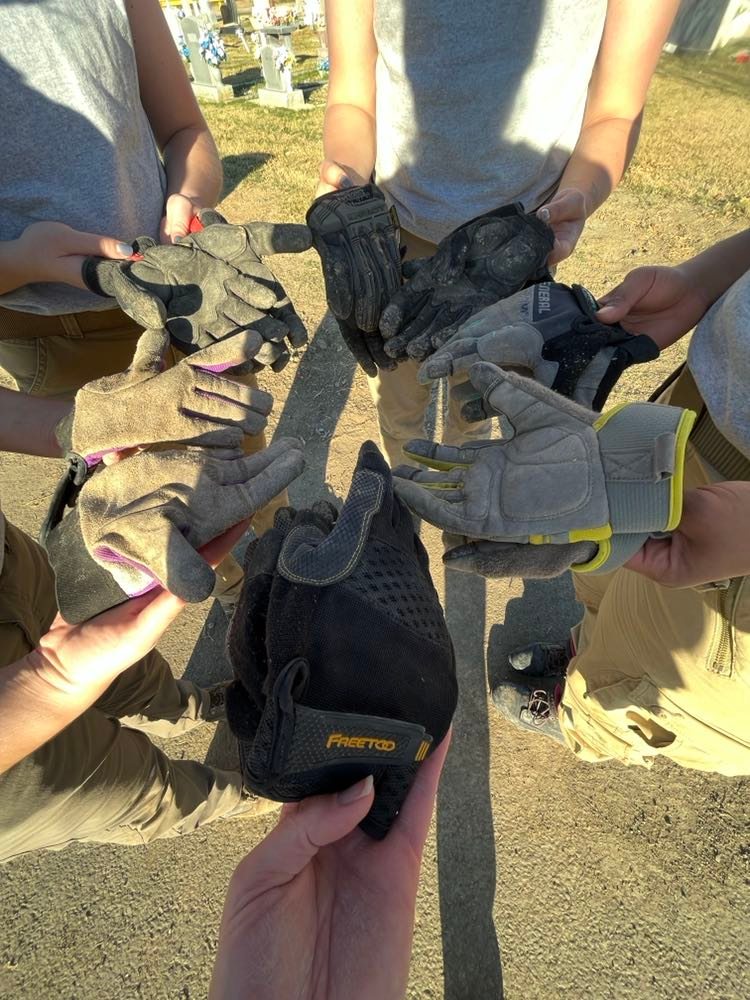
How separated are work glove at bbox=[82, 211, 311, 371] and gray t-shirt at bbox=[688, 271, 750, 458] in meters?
1.22

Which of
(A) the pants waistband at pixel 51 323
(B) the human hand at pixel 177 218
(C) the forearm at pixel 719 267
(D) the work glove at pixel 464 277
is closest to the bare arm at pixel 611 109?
(D) the work glove at pixel 464 277

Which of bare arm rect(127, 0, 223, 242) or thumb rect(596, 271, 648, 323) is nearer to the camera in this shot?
thumb rect(596, 271, 648, 323)

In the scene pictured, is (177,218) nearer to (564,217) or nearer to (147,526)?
(147,526)

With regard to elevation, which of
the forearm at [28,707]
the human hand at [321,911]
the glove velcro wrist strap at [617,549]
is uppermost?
the glove velcro wrist strap at [617,549]

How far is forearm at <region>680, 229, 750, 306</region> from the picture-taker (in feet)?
5.60

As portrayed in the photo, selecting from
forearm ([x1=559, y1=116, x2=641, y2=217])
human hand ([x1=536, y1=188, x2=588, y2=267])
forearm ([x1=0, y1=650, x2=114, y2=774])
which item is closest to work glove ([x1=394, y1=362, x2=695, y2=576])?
human hand ([x1=536, y1=188, x2=588, y2=267])

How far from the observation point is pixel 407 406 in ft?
8.93

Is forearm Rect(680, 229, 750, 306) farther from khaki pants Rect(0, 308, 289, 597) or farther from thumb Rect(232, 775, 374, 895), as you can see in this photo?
thumb Rect(232, 775, 374, 895)

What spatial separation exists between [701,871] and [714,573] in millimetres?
1738

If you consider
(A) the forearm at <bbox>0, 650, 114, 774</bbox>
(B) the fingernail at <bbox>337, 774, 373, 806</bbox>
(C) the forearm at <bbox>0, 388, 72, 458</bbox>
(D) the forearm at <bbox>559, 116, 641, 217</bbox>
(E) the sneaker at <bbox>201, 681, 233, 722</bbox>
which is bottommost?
(E) the sneaker at <bbox>201, 681, 233, 722</bbox>

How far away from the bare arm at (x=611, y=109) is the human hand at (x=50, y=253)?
154 cm

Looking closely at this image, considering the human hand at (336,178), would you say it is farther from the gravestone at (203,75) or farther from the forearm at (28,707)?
the gravestone at (203,75)

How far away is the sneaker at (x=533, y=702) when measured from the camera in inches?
96.2

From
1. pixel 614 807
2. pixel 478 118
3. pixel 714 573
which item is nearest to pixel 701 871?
pixel 614 807
